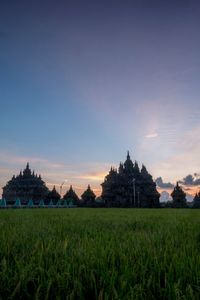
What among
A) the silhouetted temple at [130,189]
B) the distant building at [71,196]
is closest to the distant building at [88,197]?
the distant building at [71,196]

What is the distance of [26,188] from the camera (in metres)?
81.8

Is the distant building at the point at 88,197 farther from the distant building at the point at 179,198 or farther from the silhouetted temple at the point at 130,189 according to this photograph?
the distant building at the point at 179,198

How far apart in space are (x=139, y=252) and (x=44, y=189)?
8035 cm

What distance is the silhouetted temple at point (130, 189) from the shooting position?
80.2 m

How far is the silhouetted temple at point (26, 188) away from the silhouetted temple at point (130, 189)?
18.3 metres

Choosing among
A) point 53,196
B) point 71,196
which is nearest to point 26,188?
point 53,196

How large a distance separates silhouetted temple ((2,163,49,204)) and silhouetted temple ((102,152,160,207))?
60.1ft

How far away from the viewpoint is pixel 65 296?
1776 millimetres

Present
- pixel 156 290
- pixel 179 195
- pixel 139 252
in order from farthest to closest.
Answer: pixel 179 195 < pixel 139 252 < pixel 156 290

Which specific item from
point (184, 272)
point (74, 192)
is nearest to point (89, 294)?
point (184, 272)

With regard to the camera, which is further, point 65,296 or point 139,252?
point 139,252

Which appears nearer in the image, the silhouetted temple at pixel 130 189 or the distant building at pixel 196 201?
the distant building at pixel 196 201

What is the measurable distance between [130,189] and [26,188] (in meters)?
30.3

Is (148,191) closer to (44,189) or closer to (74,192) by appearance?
(74,192)
